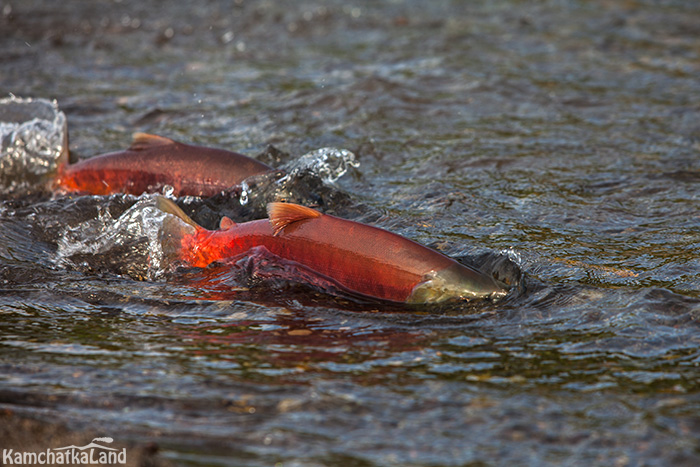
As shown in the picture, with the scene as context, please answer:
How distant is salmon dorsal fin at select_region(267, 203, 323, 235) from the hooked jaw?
0.67 m

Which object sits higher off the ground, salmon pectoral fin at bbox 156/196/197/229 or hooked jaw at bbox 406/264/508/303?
salmon pectoral fin at bbox 156/196/197/229

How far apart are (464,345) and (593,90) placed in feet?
18.1

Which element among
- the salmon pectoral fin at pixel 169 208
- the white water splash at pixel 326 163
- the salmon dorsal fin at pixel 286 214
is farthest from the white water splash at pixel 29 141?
the salmon dorsal fin at pixel 286 214

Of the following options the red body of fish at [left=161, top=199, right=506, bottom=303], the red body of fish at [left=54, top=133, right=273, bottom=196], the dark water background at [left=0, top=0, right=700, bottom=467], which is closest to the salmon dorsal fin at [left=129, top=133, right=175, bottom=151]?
the red body of fish at [left=54, top=133, right=273, bottom=196]

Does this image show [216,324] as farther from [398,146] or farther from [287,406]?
[398,146]

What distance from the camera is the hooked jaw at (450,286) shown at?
3.76 metres

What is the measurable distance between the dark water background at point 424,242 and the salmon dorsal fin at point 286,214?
326mm

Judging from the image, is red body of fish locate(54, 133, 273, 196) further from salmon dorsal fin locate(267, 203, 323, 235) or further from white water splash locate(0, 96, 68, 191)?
salmon dorsal fin locate(267, 203, 323, 235)

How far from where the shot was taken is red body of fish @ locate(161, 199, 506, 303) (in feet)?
12.4

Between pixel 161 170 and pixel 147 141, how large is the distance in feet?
0.83

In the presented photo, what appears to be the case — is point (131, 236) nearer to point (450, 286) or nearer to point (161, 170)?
point (161, 170)

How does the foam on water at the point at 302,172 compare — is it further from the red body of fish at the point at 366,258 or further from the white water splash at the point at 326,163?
the red body of fish at the point at 366,258

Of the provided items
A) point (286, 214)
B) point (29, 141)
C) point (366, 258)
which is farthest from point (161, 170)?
point (366, 258)

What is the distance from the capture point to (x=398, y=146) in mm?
6875
